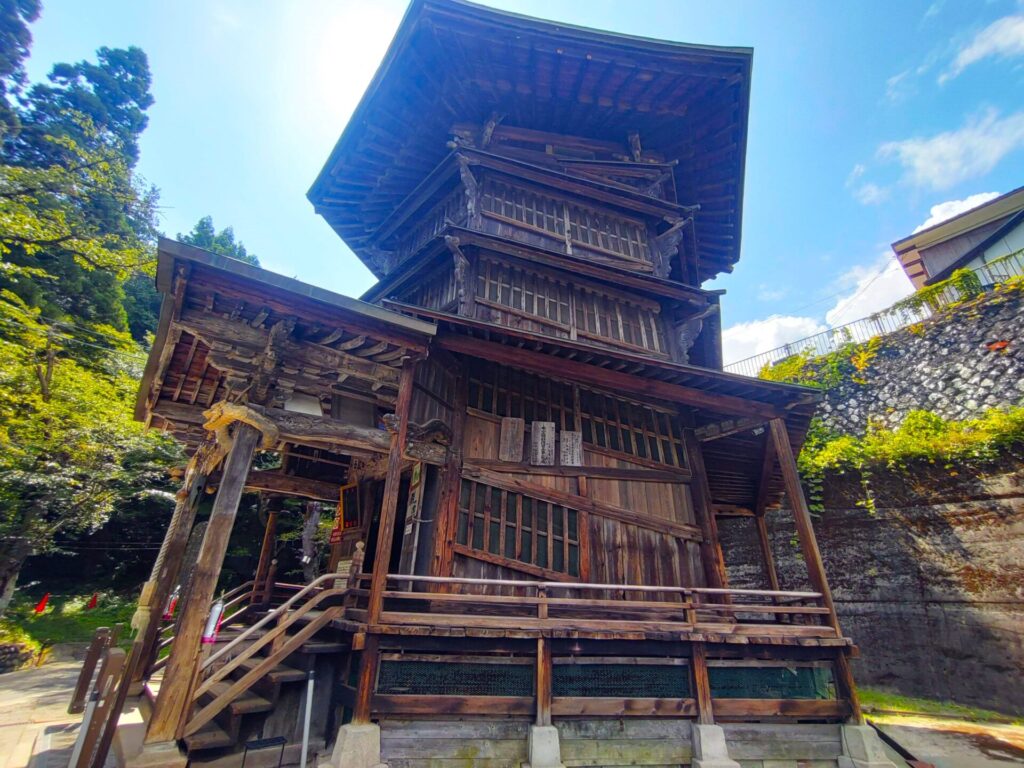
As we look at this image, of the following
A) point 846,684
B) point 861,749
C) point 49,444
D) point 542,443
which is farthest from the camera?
point 49,444

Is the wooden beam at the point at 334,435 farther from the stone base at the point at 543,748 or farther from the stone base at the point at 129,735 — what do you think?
the stone base at the point at 543,748

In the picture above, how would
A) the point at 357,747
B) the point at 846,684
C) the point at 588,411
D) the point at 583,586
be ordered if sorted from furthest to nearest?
the point at 588,411
the point at 846,684
the point at 583,586
the point at 357,747

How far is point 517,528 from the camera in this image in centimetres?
841

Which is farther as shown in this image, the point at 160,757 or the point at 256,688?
the point at 256,688

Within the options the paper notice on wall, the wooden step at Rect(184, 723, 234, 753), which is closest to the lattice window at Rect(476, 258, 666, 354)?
the paper notice on wall

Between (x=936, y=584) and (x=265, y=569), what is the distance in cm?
1794

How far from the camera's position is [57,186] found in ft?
56.8

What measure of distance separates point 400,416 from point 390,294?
7560mm

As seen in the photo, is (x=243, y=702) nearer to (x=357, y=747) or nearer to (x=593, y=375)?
(x=357, y=747)

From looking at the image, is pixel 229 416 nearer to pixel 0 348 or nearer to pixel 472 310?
pixel 472 310

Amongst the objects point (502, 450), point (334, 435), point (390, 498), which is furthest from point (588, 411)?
point (334, 435)

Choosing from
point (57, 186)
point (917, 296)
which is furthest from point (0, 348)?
point (917, 296)

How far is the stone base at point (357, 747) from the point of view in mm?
5457

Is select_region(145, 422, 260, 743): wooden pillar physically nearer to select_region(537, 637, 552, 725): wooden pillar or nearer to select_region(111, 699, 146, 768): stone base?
select_region(111, 699, 146, 768): stone base
